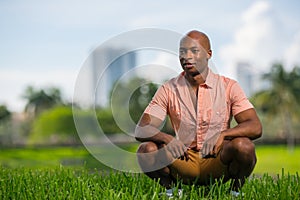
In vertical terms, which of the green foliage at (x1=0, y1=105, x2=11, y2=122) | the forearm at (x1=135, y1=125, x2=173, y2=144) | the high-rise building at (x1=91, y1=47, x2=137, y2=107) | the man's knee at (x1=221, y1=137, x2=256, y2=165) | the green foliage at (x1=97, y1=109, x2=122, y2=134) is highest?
the green foliage at (x1=0, y1=105, x2=11, y2=122)

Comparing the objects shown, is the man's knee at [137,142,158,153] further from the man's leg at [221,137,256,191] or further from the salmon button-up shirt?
the man's leg at [221,137,256,191]

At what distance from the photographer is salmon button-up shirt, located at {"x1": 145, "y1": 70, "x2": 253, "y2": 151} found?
3283 millimetres

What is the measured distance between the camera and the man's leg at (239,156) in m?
3.12

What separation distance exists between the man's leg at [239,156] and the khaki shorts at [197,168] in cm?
6

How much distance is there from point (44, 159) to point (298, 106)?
24521 millimetres

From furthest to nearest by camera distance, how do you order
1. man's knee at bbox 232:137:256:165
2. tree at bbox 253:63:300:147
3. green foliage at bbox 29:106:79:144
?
green foliage at bbox 29:106:79:144 < tree at bbox 253:63:300:147 < man's knee at bbox 232:137:256:165

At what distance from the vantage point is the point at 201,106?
10.8 feet

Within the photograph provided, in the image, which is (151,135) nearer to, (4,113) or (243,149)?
(243,149)

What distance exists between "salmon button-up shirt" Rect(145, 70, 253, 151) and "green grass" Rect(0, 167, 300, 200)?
344 millimetres

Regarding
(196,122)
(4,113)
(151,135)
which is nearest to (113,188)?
(151,135)

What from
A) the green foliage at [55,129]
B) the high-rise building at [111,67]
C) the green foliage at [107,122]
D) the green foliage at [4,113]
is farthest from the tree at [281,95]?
the high-rise building at [111,67]

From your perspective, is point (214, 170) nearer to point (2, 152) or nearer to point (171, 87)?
point (171, 87)

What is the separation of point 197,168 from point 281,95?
44432 mm

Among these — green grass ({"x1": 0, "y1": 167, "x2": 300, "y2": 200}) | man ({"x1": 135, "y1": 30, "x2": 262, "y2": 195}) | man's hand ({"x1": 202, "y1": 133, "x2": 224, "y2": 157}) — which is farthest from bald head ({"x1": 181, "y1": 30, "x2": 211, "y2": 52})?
green grass ({"x1": 0, "y1": 167, "x2": 300, "y2": 200})
